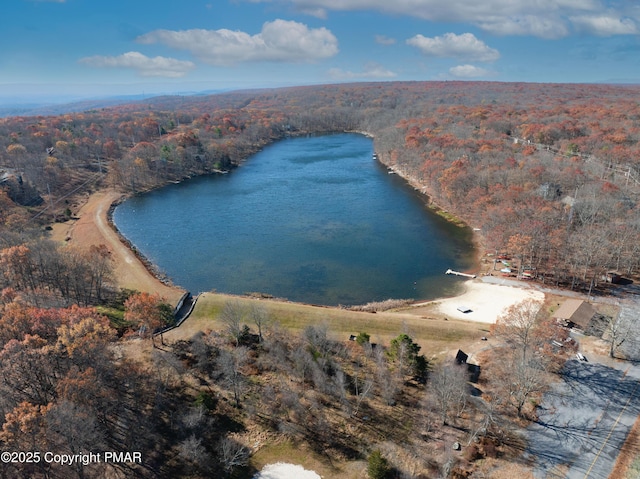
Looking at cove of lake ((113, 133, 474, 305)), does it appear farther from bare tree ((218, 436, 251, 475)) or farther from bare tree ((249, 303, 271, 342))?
bare tree ((218, 436, 251, 475))

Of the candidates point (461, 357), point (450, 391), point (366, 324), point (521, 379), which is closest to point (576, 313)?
point (461, 357)

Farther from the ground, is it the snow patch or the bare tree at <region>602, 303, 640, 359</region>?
the bare tree at <region>602, 303, 640, 359</region>

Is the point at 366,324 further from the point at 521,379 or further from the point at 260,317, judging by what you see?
the point at 521,379

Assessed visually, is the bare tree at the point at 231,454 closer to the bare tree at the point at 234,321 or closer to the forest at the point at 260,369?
the forest at the point at 260,369

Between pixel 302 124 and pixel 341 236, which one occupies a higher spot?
pixel 302 124

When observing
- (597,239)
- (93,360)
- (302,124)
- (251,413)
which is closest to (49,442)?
(93,360)

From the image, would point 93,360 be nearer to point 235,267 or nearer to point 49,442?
point 49,442

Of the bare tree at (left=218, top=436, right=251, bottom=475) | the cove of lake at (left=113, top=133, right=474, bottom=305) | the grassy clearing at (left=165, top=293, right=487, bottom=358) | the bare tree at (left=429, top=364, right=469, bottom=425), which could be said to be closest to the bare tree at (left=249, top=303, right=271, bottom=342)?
the grassy clearing at (left=165, top=293, right=487, bottom=358)
